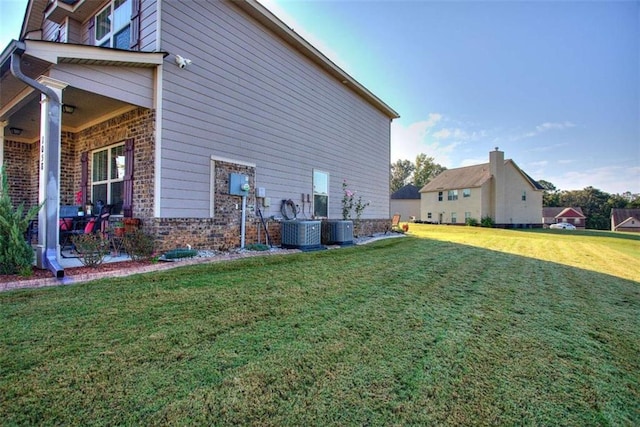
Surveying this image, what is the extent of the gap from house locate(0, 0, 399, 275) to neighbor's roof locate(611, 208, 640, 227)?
56823mm

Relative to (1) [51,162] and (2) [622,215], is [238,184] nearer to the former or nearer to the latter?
(1) [51,162]

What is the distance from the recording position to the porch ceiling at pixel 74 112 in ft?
17.7

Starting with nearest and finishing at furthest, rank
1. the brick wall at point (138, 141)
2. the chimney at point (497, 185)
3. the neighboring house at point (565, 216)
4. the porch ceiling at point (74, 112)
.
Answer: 1. the porch ceiling at point (74, 112)
2. the brick wall at point (138, 141)
3. the chimney at point (497, 185)
4. the neighboring house at point (565, 216)

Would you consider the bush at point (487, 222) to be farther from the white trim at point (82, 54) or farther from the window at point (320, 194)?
the white trim at point (82, 54)

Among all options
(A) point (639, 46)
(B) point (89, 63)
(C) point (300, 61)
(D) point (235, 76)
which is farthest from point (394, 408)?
(A) point (639, 46)

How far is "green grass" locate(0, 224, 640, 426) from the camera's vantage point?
61.9 inches

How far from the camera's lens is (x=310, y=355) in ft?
6.99

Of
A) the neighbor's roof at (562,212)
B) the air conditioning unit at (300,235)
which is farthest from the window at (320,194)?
the neighbor's roof at (562,212)

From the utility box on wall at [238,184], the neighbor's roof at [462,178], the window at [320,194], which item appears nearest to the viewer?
the utility box on wall at [238,184]

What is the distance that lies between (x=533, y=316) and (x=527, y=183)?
31.0 metres

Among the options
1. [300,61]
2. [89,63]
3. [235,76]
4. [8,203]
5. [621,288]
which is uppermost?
[300,61]

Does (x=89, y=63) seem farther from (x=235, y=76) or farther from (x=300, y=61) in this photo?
(x=300, y=61)

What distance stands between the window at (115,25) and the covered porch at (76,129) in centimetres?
169

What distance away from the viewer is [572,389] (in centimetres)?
187
